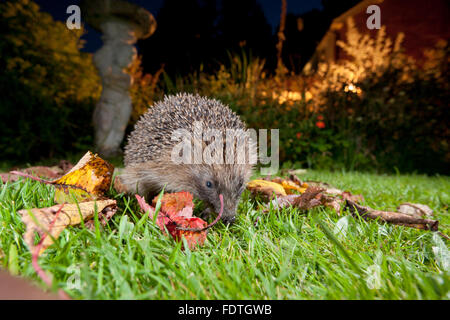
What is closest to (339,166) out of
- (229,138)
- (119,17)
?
(229,138)

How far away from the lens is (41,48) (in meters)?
8.12

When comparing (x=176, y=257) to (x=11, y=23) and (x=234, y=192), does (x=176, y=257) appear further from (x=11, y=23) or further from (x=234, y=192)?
(x=11, y=23)

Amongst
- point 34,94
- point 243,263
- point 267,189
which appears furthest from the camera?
point 34,94

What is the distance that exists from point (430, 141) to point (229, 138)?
7.34 meters

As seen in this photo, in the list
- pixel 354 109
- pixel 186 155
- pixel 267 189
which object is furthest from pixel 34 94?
pixel 354 109

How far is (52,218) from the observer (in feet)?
4.73

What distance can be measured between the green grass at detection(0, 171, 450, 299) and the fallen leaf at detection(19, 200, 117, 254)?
0.05 metres

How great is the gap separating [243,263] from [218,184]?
130cm

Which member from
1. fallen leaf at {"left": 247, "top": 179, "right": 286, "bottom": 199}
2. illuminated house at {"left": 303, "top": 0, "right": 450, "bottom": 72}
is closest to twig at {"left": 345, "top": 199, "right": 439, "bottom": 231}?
fallen leaf at {"left": 247, "top": 179, "right": 286, "bottom": 199}

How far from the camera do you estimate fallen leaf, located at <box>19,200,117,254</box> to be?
1239mm

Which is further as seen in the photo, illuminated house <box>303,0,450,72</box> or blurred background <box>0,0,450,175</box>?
illuminated house <box>303,0,450,72</box>

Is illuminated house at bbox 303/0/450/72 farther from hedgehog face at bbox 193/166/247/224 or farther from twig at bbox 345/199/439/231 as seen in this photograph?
twig at bbox 345/199/439/231

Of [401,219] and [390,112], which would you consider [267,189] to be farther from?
[390,112]

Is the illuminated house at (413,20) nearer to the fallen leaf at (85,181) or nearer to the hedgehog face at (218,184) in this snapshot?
the hedgehog face at (218,184)
